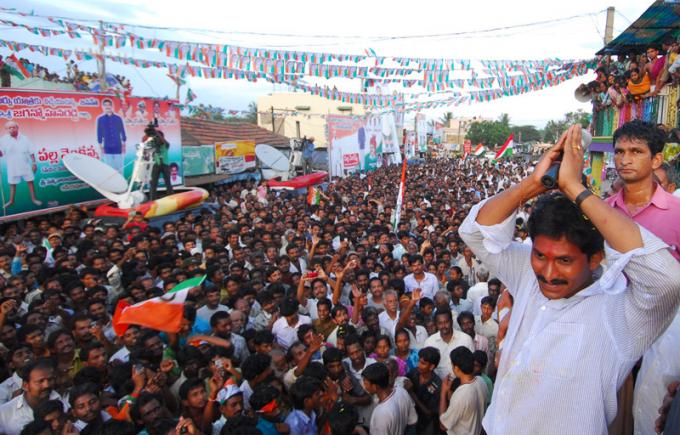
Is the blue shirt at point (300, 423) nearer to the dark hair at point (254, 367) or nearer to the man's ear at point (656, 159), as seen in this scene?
the dark hair at point (254, 367)

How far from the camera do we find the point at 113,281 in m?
6.02

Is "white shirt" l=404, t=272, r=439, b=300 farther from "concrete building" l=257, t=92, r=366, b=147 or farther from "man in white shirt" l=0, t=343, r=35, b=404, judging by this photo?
"concrete building" l=257, t=92, r=366, b=147

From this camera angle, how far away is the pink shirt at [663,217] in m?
1.97

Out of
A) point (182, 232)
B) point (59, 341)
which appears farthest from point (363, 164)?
point (59, 341)

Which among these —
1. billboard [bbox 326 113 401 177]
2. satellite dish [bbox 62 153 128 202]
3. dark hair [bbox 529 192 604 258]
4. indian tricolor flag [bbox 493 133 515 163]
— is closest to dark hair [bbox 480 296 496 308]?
dark hair [bbox 529 192 604 258]

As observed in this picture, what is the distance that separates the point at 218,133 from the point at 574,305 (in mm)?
22983

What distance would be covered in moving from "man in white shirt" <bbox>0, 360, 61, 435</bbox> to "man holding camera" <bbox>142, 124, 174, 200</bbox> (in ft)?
33.2

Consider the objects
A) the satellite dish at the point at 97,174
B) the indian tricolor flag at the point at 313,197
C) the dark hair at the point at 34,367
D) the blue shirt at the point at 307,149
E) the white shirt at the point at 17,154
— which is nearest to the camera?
the dark hair at the point at 34,367

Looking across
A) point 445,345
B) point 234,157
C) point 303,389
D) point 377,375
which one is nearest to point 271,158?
point 234,157

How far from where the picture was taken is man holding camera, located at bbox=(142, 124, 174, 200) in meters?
12.9

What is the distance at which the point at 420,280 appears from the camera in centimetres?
590

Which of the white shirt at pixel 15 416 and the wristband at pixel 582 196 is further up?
the wristband at pixel 582 196

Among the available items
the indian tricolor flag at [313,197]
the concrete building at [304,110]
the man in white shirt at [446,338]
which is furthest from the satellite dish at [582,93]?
the concrete building at [304,110]

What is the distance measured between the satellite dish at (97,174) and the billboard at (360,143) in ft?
28.5
